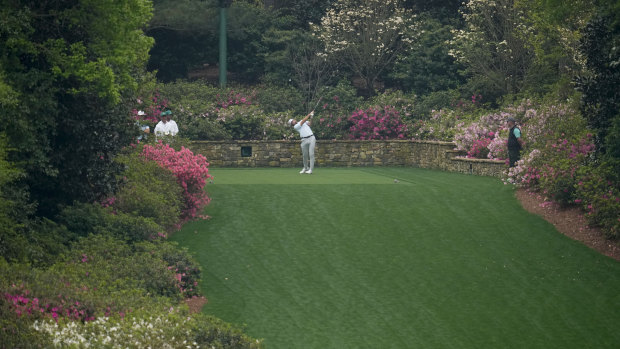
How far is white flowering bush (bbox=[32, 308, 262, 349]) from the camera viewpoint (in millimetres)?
7691

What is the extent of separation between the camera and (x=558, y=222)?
15.6 meters

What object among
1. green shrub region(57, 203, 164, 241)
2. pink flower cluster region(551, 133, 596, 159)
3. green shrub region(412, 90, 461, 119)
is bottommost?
green shrub region(57, 203, 164, 241)

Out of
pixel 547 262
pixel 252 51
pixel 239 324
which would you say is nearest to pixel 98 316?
pixel 239 324

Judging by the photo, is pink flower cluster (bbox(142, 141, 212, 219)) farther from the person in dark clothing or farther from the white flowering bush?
the person in dark clothing

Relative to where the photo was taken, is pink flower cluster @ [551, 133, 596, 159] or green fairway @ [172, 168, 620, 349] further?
pink flower cluster @ [551, 133, 596, 159]

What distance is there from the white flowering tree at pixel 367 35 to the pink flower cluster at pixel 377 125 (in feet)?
10.9

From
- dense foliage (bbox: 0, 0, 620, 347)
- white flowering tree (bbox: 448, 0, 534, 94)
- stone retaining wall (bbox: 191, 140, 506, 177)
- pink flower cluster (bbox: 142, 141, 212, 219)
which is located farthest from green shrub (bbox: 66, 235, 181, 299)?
white flowering tree (bbox: 448, 0, 534, 94)

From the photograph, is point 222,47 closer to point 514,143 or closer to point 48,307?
point 514,143

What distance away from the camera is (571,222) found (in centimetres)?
1548

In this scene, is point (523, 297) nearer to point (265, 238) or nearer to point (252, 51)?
point (265, 238)

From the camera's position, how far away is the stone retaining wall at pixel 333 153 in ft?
82.1

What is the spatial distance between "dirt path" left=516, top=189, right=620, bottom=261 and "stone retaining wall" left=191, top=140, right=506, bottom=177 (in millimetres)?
6720

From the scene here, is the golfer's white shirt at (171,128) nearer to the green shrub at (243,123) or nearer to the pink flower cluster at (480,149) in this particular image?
the green shrub at (243,123)

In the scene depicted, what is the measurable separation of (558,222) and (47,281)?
10.1 meters
